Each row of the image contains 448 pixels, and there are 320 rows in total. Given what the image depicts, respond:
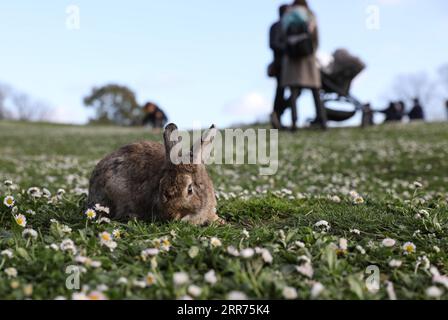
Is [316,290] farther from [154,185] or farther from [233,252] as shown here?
[154,185]

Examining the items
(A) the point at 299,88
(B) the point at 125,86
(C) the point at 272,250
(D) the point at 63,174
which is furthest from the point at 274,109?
(B) the point at 125,86

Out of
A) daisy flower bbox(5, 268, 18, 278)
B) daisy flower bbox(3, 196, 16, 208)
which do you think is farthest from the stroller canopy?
daisy flower bbox(5, 268, 18, 278)

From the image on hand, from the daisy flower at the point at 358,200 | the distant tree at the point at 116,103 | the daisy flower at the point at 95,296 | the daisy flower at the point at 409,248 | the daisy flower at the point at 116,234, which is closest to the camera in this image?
the daisy flower at the point at 95,296

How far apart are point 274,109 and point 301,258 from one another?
77.6ft

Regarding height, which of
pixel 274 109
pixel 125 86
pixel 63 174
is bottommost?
pixel 63 174

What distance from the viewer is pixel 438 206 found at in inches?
289

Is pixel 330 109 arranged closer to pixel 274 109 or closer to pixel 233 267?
pixel 274 109

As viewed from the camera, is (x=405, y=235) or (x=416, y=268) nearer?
(x=416, y=268)

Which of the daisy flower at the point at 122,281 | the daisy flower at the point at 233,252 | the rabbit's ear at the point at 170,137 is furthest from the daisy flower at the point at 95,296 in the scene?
the rabbit's ear at the point at 170,137

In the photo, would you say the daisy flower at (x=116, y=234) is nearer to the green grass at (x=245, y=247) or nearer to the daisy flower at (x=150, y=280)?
the green grass at (x=245, y=247)

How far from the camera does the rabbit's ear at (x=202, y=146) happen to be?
5422mm

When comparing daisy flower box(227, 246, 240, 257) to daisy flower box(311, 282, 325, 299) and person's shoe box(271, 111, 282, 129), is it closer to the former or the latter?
daisy flower box(311, 282, 325, 299)

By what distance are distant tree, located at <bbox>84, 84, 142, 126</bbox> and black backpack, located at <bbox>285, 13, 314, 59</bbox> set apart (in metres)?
67.0

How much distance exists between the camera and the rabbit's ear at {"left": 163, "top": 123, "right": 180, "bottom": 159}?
5.39 meters
